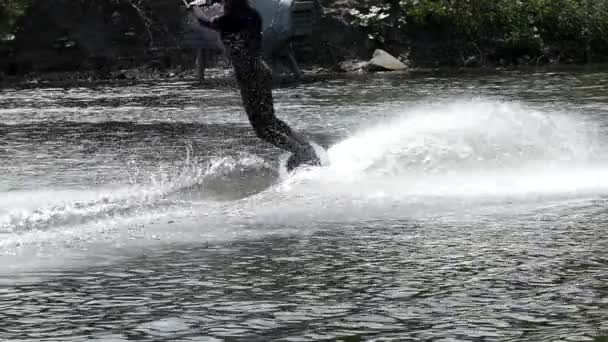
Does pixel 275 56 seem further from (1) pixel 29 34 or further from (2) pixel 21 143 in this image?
(2) pixel 21 143

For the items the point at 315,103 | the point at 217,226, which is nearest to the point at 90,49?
the point at 315,103

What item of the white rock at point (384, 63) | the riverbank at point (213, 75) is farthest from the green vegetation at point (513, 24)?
the riverbank at point (213, 75)

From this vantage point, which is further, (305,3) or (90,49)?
(90,49)

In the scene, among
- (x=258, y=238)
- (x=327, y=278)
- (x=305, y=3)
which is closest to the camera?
(x=327, y=278)

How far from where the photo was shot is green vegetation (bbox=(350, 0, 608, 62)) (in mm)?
27797

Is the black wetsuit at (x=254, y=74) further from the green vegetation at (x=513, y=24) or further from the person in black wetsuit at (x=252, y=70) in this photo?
the green vegetation at (x=513, y=24)

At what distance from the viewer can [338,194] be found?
10875 mm

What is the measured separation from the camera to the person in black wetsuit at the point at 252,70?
12.0m

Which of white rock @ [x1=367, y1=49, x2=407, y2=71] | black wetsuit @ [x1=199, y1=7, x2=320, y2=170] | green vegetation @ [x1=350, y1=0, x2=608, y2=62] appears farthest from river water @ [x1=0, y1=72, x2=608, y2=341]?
green vegetation @ [x1=350, y1=0, x2=608, y2=62]

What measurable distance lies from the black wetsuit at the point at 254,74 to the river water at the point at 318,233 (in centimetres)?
31

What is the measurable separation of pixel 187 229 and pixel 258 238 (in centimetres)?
68

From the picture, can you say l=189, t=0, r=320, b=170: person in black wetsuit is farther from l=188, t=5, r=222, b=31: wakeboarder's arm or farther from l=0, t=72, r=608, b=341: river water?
l=0, t=72, r=608, b=341: river water

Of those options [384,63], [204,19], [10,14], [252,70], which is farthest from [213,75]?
[204,19]

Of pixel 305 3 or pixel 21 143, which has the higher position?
pixel 305 3
